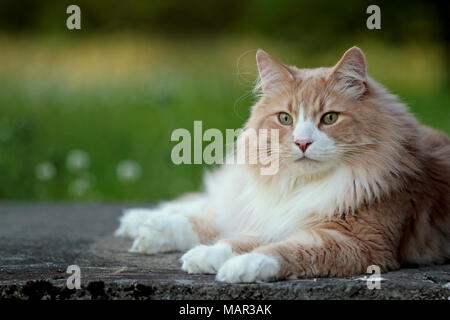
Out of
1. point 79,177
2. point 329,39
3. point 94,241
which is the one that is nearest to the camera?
point 94,241

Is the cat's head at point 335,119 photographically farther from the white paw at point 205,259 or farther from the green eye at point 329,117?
the white paw at point 205,259

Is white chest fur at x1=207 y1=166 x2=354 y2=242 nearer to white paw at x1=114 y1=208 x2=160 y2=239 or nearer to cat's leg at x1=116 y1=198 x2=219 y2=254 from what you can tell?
cat's leg at x1=116 y1=198 x2=219 y2=254

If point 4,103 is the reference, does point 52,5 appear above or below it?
above

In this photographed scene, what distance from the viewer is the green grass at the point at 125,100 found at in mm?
6113

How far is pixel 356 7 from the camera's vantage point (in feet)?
27.2

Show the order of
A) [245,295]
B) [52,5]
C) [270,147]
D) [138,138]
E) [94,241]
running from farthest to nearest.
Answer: [52,5], [138,138], [94,241], [270,147], [245,295]

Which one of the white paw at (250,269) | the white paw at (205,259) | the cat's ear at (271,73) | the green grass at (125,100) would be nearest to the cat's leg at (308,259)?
the white paw at (250,269)

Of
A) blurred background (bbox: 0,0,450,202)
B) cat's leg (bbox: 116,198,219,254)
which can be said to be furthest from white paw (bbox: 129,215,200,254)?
blurred background (bbox: 0,0,450,202)

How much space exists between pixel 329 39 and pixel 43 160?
4084 mm

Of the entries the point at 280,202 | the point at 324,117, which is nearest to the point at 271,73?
the point at 324,117

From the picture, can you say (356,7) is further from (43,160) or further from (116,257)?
(116,257)
